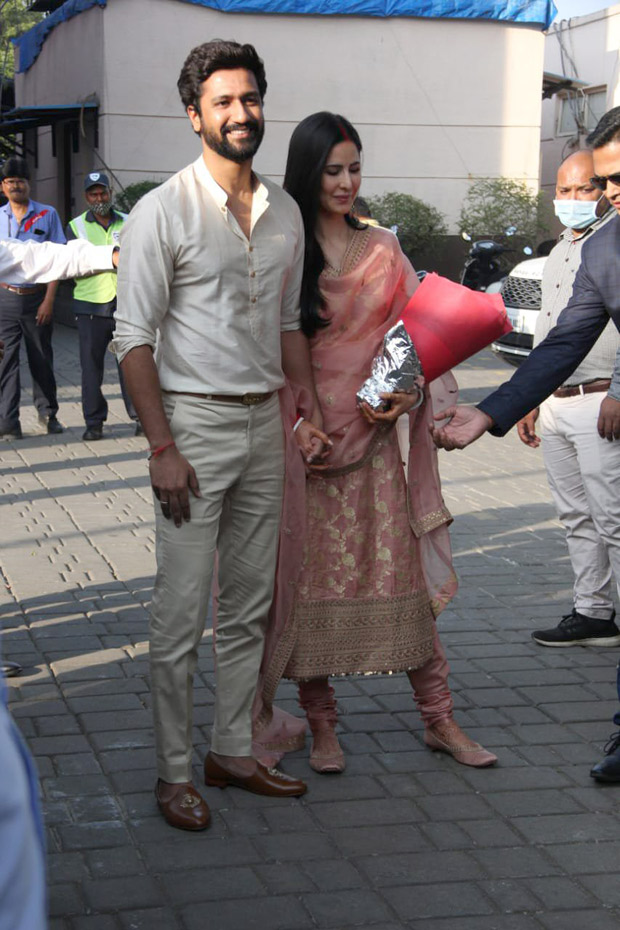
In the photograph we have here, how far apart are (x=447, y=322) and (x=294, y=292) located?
507mm

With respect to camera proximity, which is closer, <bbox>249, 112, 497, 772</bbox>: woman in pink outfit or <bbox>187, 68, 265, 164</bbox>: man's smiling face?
<bbox>187, 68, 265, 164</bbox>: man's smiling face

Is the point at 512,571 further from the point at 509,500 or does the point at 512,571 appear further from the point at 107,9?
the point at 107,9

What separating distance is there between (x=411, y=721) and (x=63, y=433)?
6.94m

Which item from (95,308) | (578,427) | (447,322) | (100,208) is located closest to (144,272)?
(447,322)

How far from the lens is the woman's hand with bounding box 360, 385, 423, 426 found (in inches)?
161

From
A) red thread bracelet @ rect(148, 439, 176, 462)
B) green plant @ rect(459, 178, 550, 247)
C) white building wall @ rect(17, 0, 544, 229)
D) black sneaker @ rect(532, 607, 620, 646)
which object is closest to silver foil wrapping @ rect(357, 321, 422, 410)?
red thread bracelet @ rect(148, 439, 176, 462)

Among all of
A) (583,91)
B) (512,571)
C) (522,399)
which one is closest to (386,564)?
(522,399)

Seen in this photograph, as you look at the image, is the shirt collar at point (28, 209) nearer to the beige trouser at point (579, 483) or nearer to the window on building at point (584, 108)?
the beige trouser at point (579, 483)

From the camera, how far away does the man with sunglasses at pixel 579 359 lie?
4.25 metres

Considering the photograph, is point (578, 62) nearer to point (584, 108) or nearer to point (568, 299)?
point (584, 108)

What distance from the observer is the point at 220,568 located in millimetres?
4098

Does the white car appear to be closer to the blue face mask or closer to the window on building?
the blue face mask

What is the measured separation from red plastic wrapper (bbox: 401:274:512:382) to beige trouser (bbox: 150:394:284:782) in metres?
0.53

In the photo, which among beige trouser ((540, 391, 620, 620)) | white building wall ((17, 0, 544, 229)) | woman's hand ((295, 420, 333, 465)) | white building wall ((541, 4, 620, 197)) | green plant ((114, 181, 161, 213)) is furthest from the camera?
white building wall ((541, 4, 620, 197))
